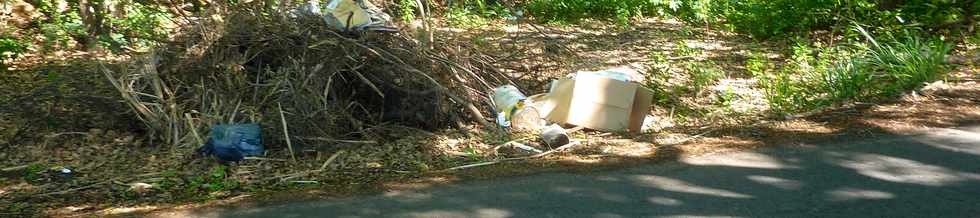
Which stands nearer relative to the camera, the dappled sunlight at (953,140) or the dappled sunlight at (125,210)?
the dappled sunlight at (125,210)

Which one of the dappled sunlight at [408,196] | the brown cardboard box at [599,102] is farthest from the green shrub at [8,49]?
the dappled sunlight at [408,196]

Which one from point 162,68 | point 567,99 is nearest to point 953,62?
point 567,99

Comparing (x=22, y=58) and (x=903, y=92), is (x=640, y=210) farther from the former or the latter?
(x=22, y=58)

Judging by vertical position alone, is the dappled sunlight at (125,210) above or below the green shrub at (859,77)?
below

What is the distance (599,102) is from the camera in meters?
8.38

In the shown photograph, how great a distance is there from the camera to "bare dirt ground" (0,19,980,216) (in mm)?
6578

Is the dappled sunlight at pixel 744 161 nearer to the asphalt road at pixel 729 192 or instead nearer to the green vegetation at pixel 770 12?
the asphalt road at pixel 729 192

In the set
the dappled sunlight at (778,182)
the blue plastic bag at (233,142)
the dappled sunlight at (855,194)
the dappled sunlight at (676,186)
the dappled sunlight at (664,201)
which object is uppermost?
the dappled sunlight at (855,194)

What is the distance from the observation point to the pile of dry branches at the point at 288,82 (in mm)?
7844

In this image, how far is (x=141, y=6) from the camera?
1205 centimetres

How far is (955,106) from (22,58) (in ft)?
30.4

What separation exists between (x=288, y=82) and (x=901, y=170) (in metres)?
4.52

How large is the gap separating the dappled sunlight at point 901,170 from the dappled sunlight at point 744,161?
1.34ft

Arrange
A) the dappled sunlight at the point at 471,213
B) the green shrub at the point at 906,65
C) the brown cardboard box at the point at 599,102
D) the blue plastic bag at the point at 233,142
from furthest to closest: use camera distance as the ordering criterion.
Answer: the green shrub at the point at 906,65, the brown cardboard box at the point at 599,102, the blue plastic bag at the point at 233,142, the dappled sunlight at the point at 471,213
